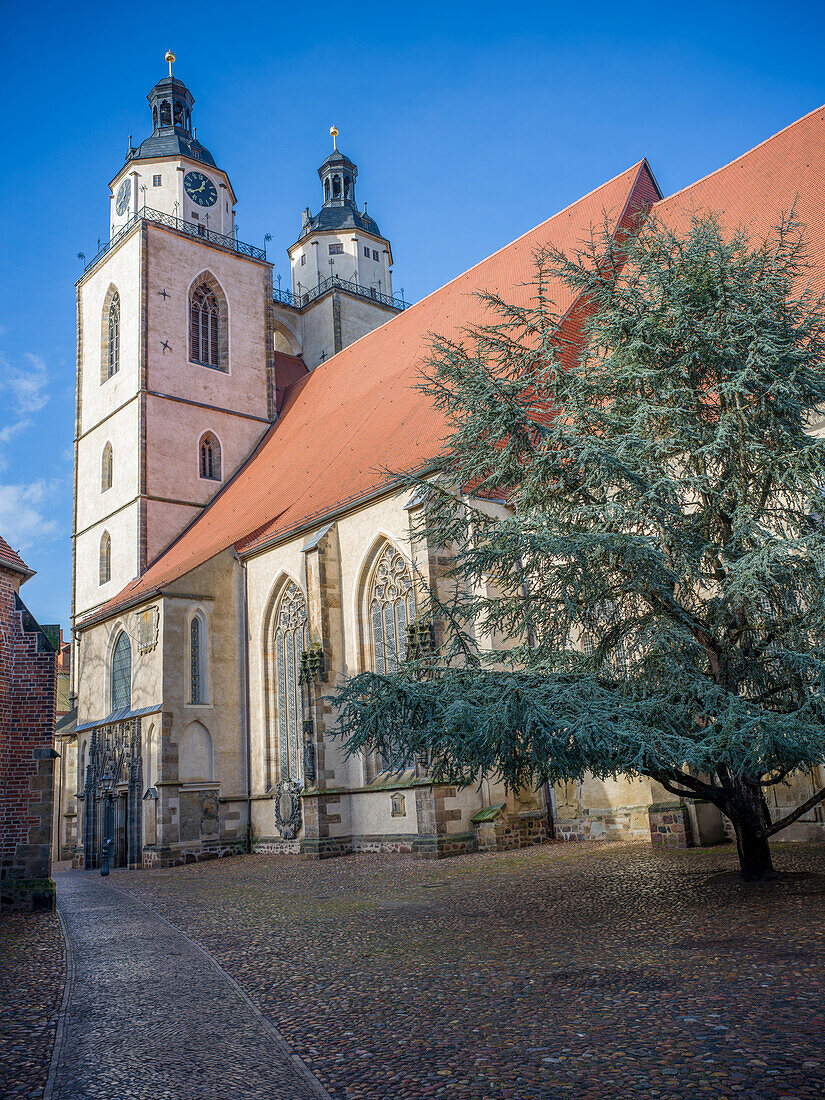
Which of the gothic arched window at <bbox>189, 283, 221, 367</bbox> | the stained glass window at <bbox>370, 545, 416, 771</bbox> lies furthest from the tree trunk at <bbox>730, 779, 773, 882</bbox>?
the gothic arched window at <bbox>189, 283, 221, 367</bbox>

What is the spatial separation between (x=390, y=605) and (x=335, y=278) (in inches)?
727

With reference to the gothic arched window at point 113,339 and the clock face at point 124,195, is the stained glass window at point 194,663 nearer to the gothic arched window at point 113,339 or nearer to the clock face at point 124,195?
the gothic arched window at point 113,339

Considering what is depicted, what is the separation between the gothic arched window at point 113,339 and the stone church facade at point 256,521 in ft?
0.31

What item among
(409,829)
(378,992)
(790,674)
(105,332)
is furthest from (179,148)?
(378,992)

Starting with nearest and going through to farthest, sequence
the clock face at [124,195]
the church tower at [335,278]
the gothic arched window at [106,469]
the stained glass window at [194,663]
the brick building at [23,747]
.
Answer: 1. the brick building at [23,747]
2. the stained glass window at [194,663]
3. the gothic arched window at [106,469]
4. the clock face at [124,195]
5. the church tower at [335,278]

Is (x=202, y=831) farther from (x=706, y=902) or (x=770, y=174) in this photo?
(x=770, y=174)

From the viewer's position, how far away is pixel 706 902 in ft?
24.7

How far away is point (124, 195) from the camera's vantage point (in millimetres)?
28062

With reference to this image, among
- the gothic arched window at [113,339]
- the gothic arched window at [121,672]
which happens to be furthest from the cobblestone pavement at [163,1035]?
the gothic arched window at [113,339]

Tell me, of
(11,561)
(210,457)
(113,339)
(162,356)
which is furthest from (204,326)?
(11,561)

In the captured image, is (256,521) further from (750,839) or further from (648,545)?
(750,839)

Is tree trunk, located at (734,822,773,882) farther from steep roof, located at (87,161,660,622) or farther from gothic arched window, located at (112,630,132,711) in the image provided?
gothic arched window, located at (112,630,132,711)

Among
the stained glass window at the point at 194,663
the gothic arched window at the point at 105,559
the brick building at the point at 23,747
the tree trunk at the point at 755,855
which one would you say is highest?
the gothic arched window at the point at 105,559

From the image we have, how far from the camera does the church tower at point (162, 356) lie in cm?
2517
